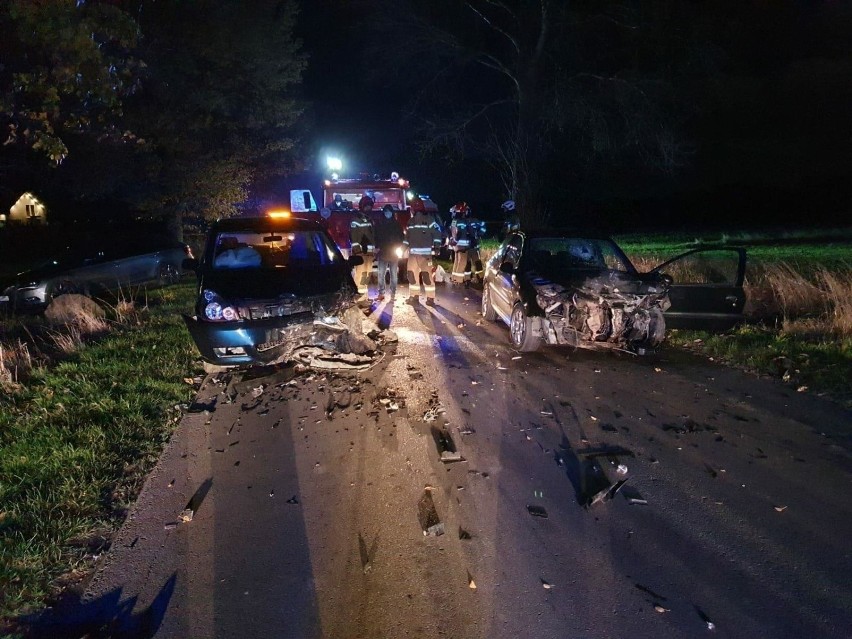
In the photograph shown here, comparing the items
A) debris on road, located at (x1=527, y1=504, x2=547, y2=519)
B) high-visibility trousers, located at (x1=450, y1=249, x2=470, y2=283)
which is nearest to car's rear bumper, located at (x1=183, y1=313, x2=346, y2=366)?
debris on road, located at (x1=527, y1=504, x2=547, y2=519)

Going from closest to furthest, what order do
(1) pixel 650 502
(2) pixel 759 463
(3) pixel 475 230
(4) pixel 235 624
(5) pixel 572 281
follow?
(4) pixel 235 624
(1) pixel 650 502
(2) pixel 759 463
(5) pixel 572 281
(3) pixel 475 230

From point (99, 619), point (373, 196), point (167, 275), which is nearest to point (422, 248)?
point (373, 196)

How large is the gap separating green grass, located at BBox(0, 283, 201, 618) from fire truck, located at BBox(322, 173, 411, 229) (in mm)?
7348

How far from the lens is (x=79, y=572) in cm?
352

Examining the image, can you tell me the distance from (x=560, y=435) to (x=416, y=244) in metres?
6.69

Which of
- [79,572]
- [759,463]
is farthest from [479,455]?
[79,572]

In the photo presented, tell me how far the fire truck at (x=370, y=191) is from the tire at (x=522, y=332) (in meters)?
6.68

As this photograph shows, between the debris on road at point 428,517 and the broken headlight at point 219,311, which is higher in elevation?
the broken headlight at point 219,311

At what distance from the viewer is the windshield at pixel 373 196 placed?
48.4 ft

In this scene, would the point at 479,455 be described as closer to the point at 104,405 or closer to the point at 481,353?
the point at 481,353

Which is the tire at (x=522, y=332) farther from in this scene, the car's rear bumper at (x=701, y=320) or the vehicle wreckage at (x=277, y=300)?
the vehicle wreckage at (x=277, y=300)

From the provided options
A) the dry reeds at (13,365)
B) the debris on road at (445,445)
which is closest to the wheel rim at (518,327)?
the debris on road at (445,445)

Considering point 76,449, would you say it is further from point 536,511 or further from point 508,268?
point 508,268

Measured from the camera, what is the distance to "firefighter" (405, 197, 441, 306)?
1135 centimetres
